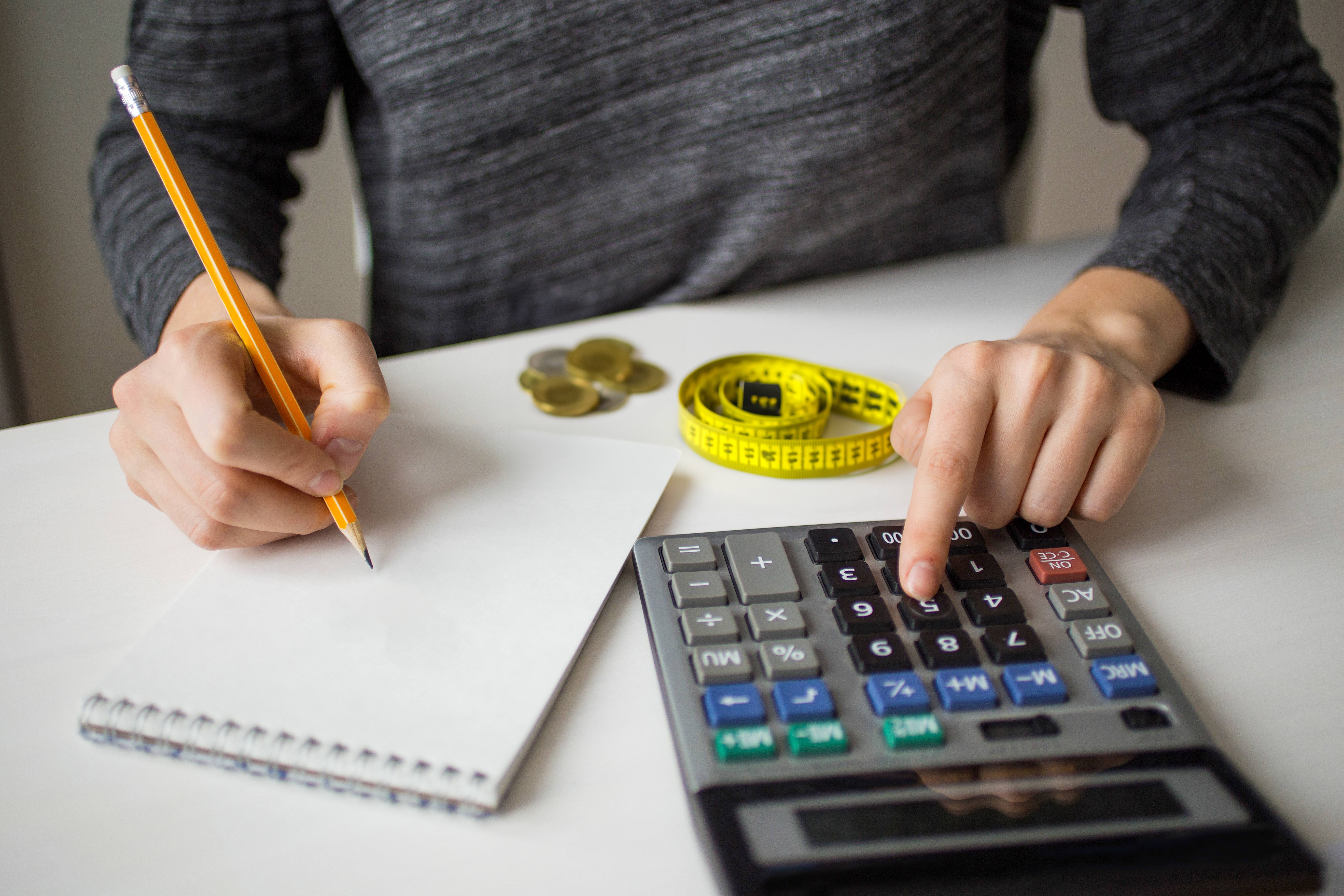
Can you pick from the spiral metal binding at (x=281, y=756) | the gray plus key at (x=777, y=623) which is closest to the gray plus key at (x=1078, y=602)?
the gray plus key at (x=777, y=623)

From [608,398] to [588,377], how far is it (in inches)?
0.9

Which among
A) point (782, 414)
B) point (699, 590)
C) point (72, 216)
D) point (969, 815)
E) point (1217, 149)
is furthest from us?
point (72, 216)

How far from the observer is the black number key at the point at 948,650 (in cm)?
38

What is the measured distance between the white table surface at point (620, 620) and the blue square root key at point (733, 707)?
3 centimetres

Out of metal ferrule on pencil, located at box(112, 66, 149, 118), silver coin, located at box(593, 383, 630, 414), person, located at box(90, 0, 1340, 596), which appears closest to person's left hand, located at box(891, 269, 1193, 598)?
person, located at box(90, 0, 1340, 596)

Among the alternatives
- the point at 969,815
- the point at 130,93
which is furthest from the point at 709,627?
the point at 130,93

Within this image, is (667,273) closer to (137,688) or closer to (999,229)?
(999,229)

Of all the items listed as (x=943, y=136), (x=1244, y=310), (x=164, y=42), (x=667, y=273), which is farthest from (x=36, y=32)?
(x=1244, y=310)

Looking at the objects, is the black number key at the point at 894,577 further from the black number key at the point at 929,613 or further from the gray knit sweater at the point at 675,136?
the gray knit sweater at the point at 675,136

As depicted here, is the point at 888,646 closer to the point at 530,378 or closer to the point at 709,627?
the point at 709,627

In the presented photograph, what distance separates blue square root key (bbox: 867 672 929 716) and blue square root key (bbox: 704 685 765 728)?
47 mm

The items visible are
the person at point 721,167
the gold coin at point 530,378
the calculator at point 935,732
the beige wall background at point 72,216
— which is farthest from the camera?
the beige wall background at point 72,216

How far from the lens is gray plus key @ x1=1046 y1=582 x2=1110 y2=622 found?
1.36ft

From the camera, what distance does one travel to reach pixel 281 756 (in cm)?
35
